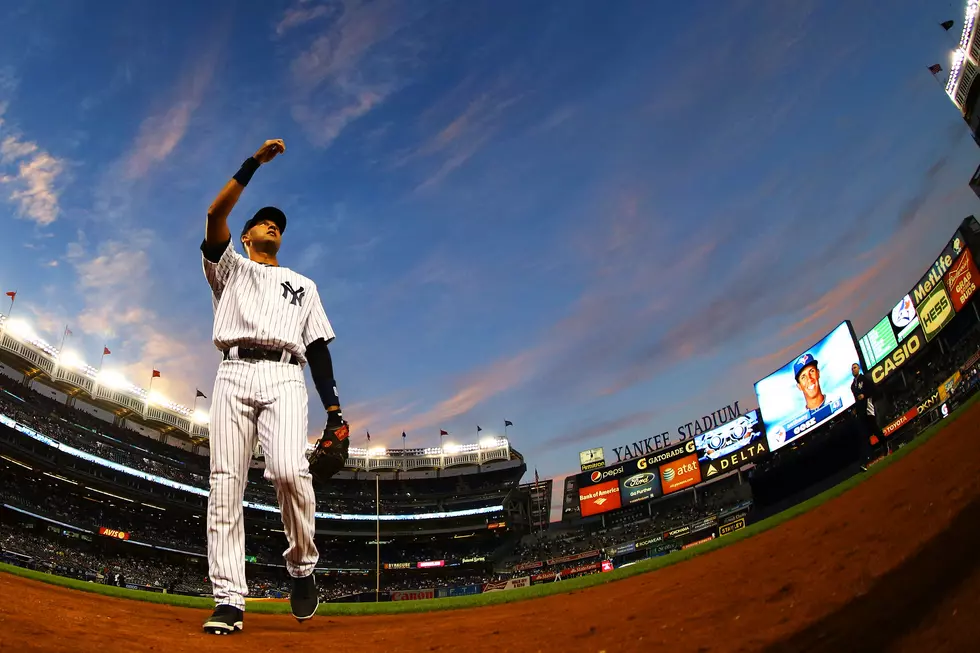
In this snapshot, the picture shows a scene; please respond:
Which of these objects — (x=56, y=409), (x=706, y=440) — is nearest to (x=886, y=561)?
(x=706, y=440)

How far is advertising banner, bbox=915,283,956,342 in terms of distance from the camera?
2578 cm

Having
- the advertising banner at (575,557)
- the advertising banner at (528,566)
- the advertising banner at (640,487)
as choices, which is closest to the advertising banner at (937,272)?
the advertising banner at (640,487)

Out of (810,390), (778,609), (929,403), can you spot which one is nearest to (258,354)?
(778,609)

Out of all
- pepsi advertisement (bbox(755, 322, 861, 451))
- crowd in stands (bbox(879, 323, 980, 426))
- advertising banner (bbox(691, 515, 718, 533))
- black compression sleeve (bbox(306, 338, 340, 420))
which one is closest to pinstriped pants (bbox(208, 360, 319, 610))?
black compression sleeve (bbox(306, 338, 340, 420))

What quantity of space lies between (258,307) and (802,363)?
3454 centimetres

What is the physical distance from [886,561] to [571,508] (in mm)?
50704

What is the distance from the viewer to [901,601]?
185 centimetres

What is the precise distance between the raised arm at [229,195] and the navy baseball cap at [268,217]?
52 centimetres

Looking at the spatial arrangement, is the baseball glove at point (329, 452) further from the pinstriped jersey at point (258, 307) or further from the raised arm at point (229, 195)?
the raised arm at point (229, 195)

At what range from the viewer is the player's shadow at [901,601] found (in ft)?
5.51

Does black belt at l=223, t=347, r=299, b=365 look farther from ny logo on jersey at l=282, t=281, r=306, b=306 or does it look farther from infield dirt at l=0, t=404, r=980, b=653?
infield dirt at l=0, t=404, r=980, b=653

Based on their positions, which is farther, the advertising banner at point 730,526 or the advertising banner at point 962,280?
the advertising banner at point 730,526

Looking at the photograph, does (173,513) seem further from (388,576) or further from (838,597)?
(838,597)

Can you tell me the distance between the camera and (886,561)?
237 centimetres
